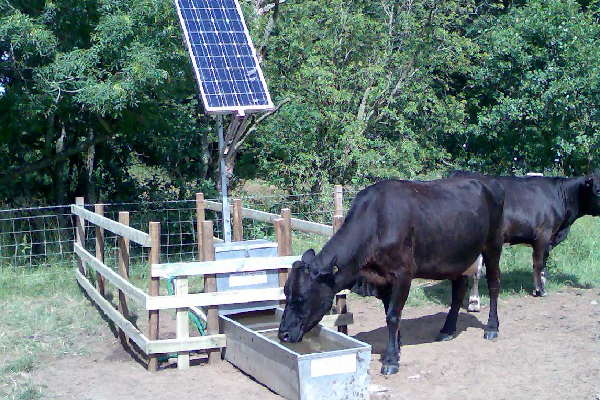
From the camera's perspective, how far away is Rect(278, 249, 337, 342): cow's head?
614 cm

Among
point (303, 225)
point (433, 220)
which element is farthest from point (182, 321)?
point (433, 220)

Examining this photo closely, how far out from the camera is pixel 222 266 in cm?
684

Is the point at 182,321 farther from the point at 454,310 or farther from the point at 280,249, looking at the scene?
the point at 454,310

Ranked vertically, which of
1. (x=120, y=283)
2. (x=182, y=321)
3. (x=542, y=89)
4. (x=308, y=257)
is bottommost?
(x=182, y=321)

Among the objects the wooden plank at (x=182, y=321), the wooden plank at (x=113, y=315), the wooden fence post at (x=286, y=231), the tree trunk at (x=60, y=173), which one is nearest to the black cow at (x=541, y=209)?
the wooden fence post at (x=286, y=231)

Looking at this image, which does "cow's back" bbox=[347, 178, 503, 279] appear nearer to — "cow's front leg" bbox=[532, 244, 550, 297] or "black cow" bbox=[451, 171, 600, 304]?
"black cow" bbox=[451, 171, 600, 304]

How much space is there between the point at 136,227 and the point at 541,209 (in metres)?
6.55

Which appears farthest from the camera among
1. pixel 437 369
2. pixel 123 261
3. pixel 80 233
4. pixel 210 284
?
pixel 80 233

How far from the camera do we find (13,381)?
6238mm

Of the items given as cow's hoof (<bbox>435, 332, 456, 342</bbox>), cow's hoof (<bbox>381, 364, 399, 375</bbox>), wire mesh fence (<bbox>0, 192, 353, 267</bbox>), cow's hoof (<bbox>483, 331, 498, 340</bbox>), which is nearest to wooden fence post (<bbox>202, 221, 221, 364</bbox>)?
cow's hoof (<bbox>381, 364, 399, 375</bbox>)

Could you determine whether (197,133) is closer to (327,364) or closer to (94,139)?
(94,139)

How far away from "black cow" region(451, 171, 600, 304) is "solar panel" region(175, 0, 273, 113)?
2.96 meters

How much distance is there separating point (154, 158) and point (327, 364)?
8.60 meters

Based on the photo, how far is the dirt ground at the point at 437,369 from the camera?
5.96m
